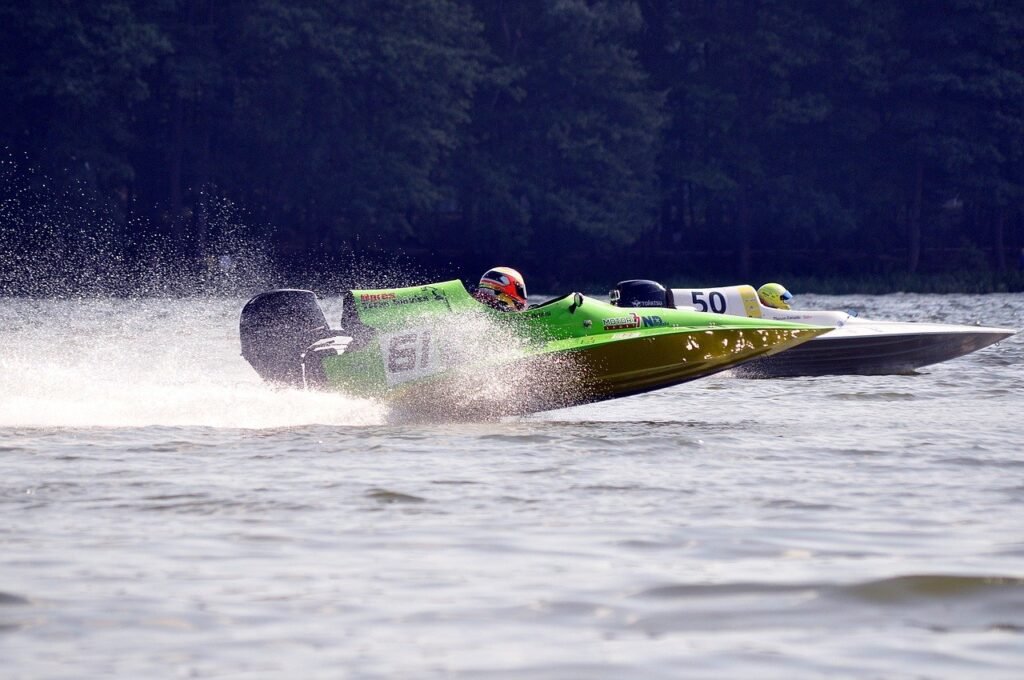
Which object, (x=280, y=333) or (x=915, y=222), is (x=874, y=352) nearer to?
(x=280, y=333)

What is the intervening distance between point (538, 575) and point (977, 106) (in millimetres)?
47528

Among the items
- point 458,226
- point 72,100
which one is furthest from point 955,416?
point 458,226

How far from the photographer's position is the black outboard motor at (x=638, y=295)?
13922mm

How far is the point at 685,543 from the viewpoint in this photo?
648cm

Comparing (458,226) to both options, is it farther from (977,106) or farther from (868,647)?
(868,647)

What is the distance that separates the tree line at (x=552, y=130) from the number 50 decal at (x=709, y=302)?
111ft

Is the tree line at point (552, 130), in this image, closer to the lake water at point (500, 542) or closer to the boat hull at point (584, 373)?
the boat hull at point (584, 373)

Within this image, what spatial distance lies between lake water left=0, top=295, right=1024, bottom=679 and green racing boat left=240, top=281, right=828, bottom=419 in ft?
0.82

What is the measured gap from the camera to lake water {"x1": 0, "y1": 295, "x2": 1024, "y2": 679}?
4.91m

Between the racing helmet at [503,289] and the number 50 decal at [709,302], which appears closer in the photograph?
the racing helmet at [503,289]

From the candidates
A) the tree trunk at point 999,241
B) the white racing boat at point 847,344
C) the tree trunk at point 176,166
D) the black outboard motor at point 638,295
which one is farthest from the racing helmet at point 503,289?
the tree trunk at point 999,241

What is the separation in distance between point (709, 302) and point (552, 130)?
1452 inches

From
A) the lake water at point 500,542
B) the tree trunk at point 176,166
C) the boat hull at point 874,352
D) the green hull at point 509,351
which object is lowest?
the lake water at point 500,542

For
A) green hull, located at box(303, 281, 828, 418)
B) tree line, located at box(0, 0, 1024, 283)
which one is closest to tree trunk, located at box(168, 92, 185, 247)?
tree line, located at box(0, 0, 1024, 283)
